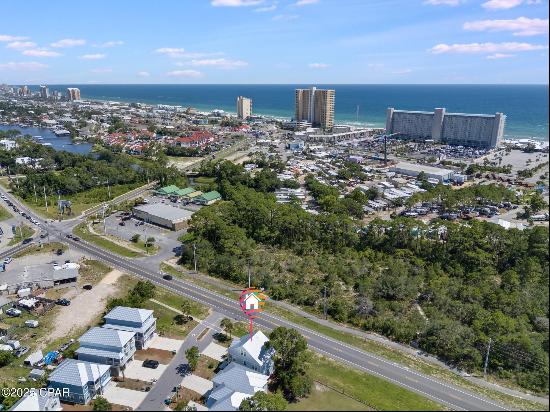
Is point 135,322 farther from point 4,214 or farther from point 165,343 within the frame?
point 4,214

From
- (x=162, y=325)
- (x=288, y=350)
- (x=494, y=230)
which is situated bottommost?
(x=162, y=325)

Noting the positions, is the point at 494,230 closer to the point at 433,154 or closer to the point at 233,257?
the point at 233,257

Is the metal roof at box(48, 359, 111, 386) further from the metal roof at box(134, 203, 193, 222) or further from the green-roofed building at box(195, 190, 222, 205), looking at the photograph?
the green-roofed building at box(195, 190, 222, 205)

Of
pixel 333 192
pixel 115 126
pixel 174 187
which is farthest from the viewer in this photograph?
pixel 115 126

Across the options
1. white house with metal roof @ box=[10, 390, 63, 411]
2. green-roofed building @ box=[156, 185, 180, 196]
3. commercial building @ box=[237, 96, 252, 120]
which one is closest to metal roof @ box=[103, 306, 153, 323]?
white house with metal roof @ box=[10, 390, 63, 411]

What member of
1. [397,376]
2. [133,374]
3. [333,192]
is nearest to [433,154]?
[333,192]

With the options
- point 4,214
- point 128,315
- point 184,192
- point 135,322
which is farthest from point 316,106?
point 135,322
